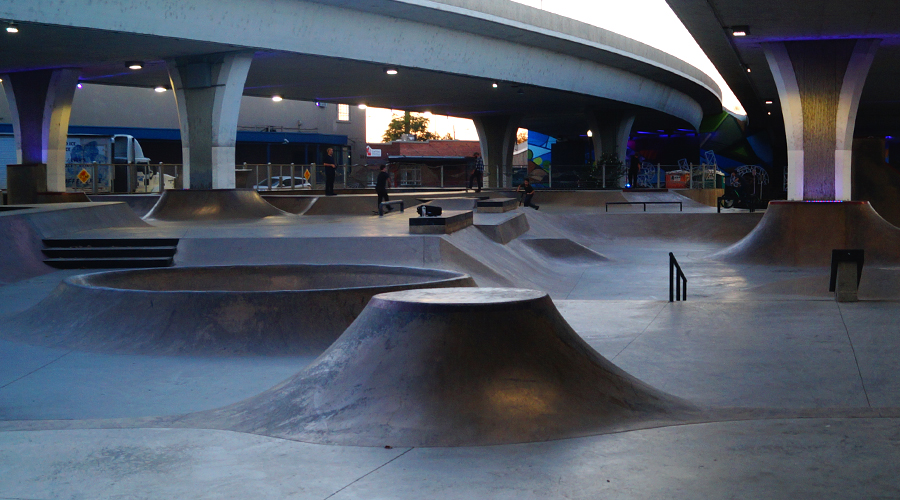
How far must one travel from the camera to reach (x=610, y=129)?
4834 centimetres

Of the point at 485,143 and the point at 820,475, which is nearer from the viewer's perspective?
the point at 820,475

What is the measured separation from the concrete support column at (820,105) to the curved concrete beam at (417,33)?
10161mm

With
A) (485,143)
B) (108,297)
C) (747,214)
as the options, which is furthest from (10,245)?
(485,143)

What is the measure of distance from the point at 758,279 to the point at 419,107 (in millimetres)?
31012

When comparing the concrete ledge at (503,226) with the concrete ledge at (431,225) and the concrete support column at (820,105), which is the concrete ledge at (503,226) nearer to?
the concrete ledge at (431,225)

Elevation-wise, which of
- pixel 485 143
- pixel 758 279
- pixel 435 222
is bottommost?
pixel 758 279

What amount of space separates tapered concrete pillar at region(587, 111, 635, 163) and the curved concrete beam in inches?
215

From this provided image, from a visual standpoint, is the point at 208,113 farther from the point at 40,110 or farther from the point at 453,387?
the point at 453,387

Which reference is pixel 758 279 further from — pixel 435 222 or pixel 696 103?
pixel 696 103

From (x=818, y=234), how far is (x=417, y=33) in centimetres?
1358

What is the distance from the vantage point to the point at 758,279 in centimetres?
1947

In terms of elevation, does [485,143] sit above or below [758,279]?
above

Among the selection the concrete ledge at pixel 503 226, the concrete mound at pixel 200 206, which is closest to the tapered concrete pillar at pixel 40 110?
the concrete mound at pixel 200 206

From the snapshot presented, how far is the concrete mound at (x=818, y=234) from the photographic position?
21031mm
